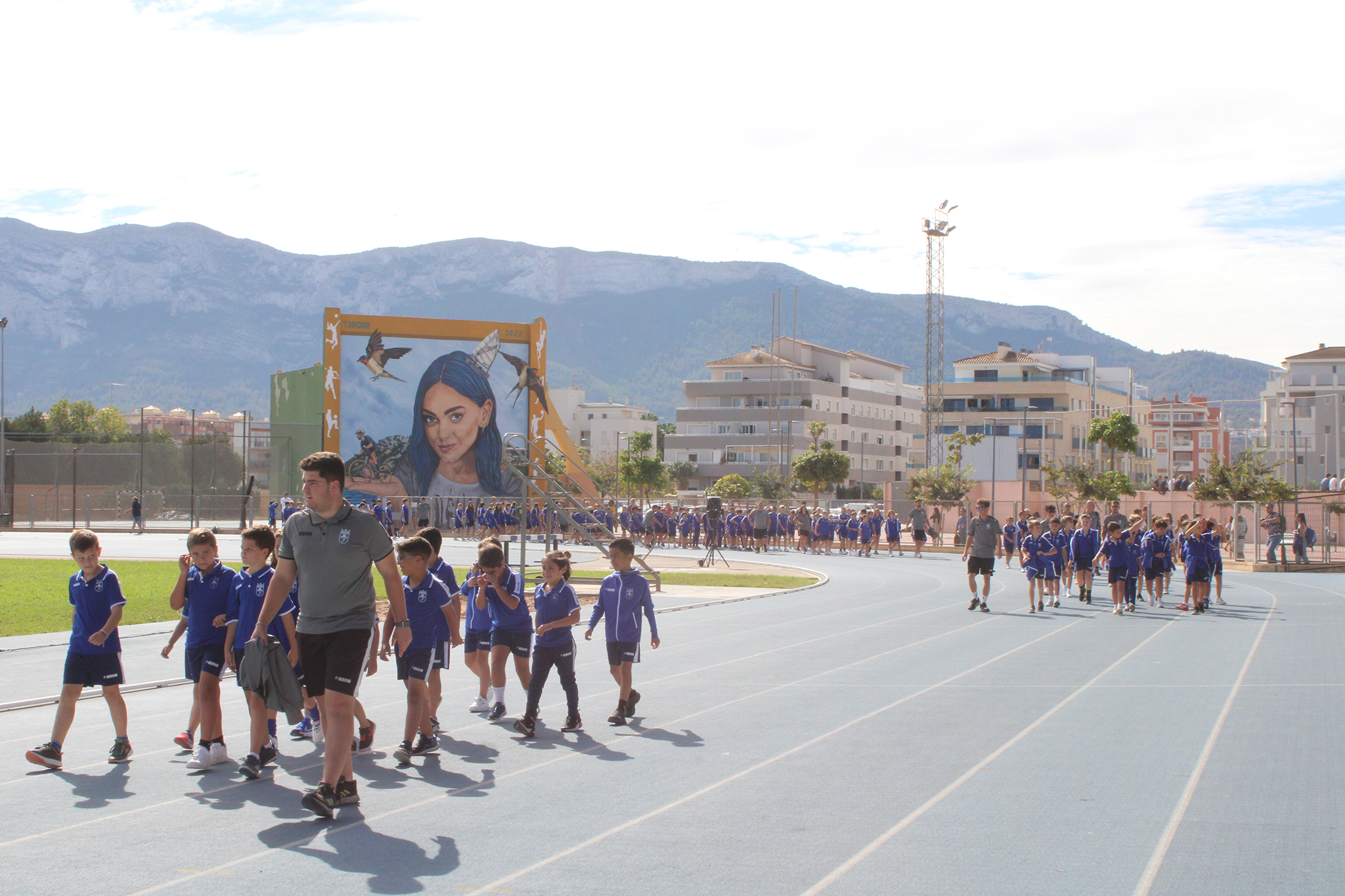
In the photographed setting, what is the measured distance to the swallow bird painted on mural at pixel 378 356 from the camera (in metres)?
61.7

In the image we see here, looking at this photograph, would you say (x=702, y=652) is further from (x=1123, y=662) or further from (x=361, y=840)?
(x=361, y=840)

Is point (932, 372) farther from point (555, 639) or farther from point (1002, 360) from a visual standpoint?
point (555, 639)

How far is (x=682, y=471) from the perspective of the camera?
108m

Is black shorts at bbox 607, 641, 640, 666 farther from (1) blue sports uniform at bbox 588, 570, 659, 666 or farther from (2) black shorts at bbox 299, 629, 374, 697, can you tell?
(2) black shorts at bbox 299, 629, 374, 697

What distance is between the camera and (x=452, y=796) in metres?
7.04

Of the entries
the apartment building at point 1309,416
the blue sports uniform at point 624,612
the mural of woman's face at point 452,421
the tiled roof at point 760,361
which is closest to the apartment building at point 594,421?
the tiled roof at point 760,361

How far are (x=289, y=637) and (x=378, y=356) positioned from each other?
56.7m

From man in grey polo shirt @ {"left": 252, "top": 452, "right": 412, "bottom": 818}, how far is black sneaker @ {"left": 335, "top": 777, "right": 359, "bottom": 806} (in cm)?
5

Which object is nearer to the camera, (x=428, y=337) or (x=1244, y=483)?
(x=1244, y=483)

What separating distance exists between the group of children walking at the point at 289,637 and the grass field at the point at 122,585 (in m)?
2.82

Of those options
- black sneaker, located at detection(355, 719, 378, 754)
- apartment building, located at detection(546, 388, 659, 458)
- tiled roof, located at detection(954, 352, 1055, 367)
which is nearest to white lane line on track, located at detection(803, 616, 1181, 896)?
black sneaker, located at detection(355, 719, 378, 754)

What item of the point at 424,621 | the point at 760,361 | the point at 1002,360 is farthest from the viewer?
the point at 1002,360

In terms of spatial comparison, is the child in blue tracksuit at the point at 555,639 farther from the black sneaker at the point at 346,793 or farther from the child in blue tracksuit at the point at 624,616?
the black sneaker at the point at 346,793

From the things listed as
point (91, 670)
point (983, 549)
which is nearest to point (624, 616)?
point (91, 670)
